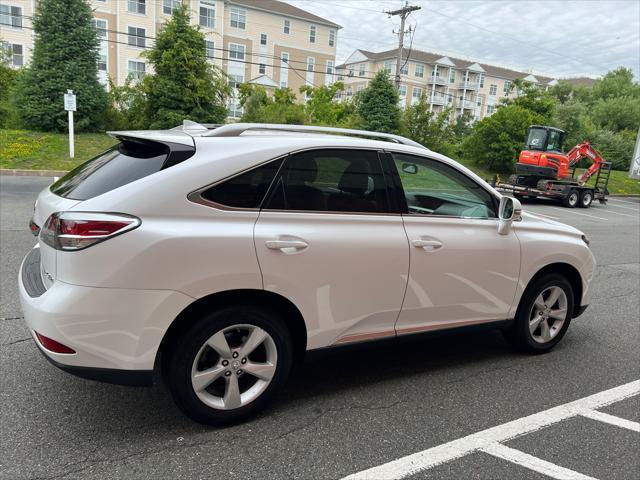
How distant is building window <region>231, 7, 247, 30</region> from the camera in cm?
5180

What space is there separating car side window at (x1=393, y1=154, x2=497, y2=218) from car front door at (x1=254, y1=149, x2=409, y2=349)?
0.80ft

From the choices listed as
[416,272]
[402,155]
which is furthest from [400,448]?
[402,155]

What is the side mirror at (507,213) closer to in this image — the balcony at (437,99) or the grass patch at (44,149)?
the grass patch at (44,149)

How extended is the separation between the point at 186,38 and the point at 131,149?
862 inches

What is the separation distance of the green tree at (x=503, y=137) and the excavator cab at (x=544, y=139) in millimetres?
6603

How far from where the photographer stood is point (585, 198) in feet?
Result: 71.5

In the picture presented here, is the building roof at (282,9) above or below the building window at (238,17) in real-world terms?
above

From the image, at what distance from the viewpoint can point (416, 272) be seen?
3.43m

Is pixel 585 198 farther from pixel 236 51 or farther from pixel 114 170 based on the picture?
pixel 236 51

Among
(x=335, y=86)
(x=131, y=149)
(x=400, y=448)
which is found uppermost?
(x=335, y=86)

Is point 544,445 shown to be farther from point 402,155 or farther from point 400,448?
point 402,155

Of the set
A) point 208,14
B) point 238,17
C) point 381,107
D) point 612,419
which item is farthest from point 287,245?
point 238,17

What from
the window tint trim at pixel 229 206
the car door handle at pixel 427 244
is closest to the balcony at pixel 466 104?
the car door handle at pixel 427 244

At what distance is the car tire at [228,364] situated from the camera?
109 inches
